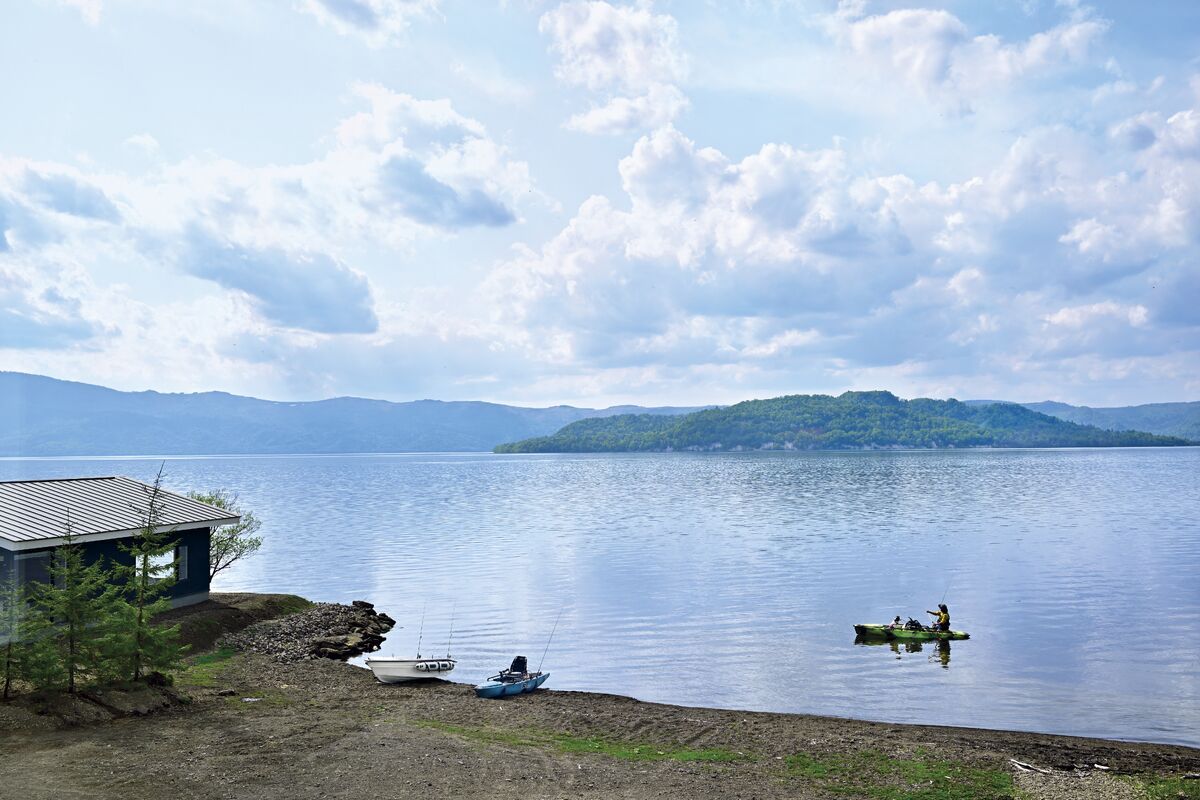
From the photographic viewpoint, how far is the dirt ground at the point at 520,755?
17.3 meters

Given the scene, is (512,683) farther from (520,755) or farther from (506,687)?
(520,755)

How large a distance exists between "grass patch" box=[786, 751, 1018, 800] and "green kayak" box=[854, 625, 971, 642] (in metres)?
16.9

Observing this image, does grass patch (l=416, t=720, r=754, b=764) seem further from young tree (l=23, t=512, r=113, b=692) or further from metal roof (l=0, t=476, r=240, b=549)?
metal roof (l=0, t=476, r=240, b=549)

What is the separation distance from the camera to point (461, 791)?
17141 mm

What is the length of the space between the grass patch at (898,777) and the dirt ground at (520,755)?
63mm

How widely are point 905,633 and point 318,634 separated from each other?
84.5 ft

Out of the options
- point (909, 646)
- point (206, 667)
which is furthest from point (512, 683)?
point (909, 646)

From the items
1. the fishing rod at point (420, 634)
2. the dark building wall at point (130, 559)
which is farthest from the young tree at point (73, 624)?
the fishing rod at point (420, 634)

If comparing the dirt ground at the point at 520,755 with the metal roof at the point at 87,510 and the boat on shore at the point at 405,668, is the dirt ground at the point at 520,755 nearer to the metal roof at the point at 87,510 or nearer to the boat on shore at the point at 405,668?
the boat on shore at the point at 405,668

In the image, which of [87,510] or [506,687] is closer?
[506,687]

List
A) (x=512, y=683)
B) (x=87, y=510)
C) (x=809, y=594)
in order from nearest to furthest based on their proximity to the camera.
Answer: (x=512, y=683)
(x=87, y=510)
(x=809, y=594)

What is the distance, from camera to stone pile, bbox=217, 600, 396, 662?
32.8 m

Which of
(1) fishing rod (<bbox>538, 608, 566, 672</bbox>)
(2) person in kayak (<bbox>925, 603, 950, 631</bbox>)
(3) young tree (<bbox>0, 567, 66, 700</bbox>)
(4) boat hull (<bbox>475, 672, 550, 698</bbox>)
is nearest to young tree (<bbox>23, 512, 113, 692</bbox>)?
(3) young tree (<bbox>0, 567, 66, 700</bbox>)

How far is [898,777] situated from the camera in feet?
62.0
